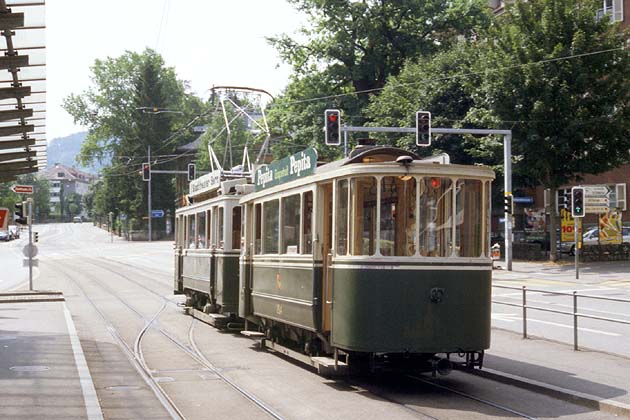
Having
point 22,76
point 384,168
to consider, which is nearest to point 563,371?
point 384,168

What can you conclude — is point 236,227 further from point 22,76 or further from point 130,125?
point 130,125

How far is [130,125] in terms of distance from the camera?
95.9 meters

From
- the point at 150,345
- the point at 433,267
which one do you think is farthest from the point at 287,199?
the point at 150,345

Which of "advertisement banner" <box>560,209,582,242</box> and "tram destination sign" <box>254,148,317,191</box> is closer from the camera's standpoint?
"tram destination sign" <box>254,148,317,191</box>

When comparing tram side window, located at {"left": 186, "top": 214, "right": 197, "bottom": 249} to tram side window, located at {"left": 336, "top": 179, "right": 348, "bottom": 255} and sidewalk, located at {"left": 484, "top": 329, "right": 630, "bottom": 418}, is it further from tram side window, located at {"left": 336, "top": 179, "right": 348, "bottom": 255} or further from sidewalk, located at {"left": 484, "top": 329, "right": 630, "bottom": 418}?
tram side window, located at {"left": 336, "top": 179, "right": 348, "bottom": 255}

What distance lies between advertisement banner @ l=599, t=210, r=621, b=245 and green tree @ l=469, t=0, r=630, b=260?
263cm

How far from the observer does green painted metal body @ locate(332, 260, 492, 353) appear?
34.7 feet

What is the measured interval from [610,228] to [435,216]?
109 ft

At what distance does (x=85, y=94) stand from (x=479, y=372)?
294 ft

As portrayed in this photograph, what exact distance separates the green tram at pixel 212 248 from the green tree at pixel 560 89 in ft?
67.8

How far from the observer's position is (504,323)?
19.2m

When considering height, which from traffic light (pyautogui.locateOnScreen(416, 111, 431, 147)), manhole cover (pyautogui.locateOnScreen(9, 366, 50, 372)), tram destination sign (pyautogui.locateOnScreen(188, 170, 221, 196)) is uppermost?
traffic light (pyautogui.locateOnScreen(416, 111, 431, 147))

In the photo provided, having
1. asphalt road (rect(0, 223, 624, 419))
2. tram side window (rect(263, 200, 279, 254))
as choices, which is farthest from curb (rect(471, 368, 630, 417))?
tram side window (rect(263, 200, 279, 254))

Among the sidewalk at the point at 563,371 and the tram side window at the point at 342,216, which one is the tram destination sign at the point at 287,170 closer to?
the tram side window at the point at 342,216
